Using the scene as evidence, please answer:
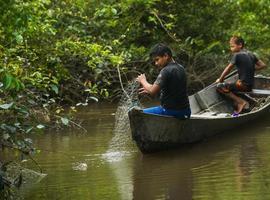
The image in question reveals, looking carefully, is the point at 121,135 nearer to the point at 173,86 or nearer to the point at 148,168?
the point at 173,86

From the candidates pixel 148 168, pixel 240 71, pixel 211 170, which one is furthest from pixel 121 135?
pixel 211 170

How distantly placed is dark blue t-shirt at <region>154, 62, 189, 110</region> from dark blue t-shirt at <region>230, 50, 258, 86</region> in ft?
9.59

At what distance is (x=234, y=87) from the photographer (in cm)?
1268

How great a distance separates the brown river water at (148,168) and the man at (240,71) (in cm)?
78

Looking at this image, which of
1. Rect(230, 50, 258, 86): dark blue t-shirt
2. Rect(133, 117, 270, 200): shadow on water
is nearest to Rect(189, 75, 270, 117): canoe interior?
Rect(230, 50, 258, 86): dark blue t-shirt

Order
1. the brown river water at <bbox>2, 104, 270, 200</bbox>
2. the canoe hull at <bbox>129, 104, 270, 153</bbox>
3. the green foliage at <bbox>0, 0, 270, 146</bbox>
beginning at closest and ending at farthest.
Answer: the brown river water at <bbox>2, 104, 270, 200</bbox>, the canoe hull at <bbox>129, 104, 270, 153</bbox>, the green foliage at <bbox>0, 0, 270, 146</bbox>

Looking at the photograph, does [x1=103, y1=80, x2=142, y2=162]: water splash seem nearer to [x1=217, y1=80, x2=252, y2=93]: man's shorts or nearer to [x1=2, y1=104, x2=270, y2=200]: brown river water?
[x1=2, y1=104, x2=270, y2=200]: brown river water

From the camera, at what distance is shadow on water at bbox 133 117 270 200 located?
7.22 meters

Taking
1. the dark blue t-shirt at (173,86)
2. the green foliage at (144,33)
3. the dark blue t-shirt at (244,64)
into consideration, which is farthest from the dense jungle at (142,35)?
the dark blue t-shirt at (173,86)

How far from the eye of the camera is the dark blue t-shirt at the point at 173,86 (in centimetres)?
950

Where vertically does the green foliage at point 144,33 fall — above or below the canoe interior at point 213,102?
above

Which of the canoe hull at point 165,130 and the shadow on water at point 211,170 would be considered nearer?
the shadow on water at point 211,170

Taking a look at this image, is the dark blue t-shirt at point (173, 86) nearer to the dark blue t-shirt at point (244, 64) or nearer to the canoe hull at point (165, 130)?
the canoe hull at point (165, 130)

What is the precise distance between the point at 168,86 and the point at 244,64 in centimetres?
322
